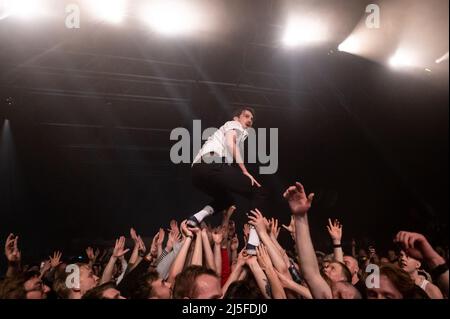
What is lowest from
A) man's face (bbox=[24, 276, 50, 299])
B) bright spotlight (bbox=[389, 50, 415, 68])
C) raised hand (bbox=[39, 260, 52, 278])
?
raised hand (bbox=[39, 260, 52, 278])

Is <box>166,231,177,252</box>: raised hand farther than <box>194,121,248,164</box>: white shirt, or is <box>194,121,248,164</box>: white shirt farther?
<box>194,121,248,164</box>: white shirt

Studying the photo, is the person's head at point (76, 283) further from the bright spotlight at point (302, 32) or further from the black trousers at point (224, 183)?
the bright spotlight at point (302, 32)

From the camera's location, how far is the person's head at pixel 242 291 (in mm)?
2055

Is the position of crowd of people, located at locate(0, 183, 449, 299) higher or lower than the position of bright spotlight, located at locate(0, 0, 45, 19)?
lower

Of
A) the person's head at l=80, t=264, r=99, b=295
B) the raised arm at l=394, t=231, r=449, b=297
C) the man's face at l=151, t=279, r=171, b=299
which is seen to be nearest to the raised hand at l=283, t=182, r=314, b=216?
the raised arm at l=394, t=231, r=449, b=297

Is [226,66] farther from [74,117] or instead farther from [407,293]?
[407,293]

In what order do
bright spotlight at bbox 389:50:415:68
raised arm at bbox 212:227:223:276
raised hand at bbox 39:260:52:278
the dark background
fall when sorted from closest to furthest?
raised arm at bbox 212:227:223:276 < raised hand at bbox 39:260:52:278 < bright spotlight at bbox 389:50:415:68 < the dark background

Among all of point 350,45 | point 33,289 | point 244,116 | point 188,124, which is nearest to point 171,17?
point 244,116

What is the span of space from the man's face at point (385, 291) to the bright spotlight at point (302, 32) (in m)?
3.68

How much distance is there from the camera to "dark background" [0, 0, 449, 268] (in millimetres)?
5141

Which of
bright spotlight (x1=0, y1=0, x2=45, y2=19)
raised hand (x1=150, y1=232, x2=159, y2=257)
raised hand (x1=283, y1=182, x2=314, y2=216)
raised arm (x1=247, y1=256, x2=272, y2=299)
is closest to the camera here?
raised hand (x1=283, y1=182, x2=314, y2=216)

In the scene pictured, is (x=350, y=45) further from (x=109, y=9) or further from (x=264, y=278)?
(x=264, y=278)

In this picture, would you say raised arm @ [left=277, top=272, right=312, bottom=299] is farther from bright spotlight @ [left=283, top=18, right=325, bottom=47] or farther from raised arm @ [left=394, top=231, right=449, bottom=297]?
bright spotlight @ [left=283, top=18, right=325, bottom=47]

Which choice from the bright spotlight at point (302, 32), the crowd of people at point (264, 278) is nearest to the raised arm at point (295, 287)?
the crowd of people at point (264, 278)
